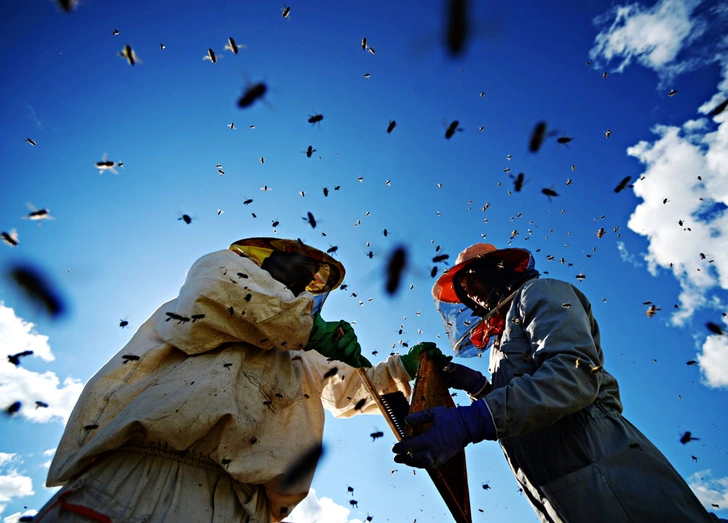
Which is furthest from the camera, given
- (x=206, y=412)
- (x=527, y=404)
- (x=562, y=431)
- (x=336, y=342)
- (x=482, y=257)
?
(x=482, y=257)

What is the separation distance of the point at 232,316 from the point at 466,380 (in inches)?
106

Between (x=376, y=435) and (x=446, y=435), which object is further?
(x=376, y=435)

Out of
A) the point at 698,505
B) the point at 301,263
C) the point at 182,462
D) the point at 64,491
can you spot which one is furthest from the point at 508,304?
the point at 64,491

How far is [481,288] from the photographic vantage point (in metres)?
5.21

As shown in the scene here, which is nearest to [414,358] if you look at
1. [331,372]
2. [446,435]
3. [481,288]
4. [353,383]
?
[353,383]

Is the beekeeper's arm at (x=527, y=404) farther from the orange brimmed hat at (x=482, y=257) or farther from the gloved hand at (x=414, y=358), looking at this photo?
the orange brimmed hat at (x=482, y=257)

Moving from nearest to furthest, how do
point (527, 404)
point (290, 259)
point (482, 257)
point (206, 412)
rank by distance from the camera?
point (527, 404) < point (206, 412) < point (482, 257) < point (290, 259)

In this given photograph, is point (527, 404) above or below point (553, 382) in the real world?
below

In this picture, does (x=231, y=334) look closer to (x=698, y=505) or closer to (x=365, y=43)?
(x=698, y=505)

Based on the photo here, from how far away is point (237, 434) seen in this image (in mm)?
3064

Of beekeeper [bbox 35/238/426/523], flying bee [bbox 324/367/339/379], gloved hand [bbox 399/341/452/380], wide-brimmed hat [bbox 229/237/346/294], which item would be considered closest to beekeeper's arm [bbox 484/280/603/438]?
gloved hand [bbox 399/341/452/380]

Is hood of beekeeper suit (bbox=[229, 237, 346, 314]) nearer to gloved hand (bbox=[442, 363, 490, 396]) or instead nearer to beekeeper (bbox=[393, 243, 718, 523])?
gloved hand (bbox=[442, 363, 490, 396])

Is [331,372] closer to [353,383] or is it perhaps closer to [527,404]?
[353,383]

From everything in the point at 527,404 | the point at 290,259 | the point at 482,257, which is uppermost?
the point at 290,259
